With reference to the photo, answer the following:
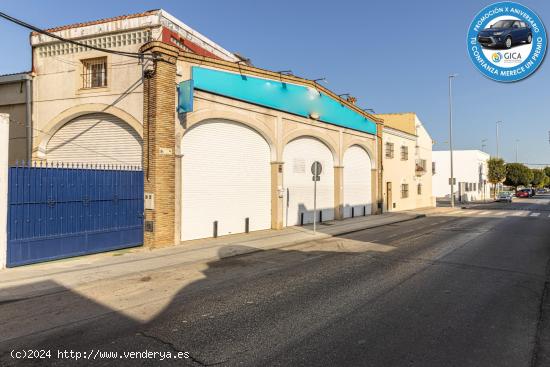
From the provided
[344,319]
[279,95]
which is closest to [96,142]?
A: [279,95]

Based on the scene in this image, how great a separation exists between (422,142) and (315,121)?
19.9 m

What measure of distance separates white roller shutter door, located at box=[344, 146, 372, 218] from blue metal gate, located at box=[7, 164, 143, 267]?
14943 millimetres

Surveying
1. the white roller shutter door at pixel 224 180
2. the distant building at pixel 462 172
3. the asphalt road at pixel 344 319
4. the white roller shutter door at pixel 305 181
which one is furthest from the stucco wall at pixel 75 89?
the distant building at pixel 462 172

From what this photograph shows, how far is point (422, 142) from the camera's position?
119 ft

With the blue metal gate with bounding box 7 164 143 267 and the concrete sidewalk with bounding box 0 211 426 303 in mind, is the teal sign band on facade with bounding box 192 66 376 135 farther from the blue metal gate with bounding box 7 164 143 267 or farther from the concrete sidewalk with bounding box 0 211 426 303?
the concrete sidewalk with bounding box 0 211 426 303

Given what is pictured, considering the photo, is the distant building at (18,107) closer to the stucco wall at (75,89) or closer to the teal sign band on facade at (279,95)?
the stucco wall at (75,89)

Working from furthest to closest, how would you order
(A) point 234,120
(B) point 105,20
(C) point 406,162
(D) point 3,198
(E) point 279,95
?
1. (C) point 406,162
2. (E) point 279,95
3. (A) point 234,120
4. (B) point 105,20
5. (D) point 3,198

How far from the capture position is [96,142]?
44.1 ft

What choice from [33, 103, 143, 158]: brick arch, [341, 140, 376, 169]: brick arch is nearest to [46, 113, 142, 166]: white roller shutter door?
[33, 103, 143, 158]: brick arch

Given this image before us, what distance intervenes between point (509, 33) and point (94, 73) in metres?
13.4

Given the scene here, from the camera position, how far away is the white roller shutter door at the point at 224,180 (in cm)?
1361

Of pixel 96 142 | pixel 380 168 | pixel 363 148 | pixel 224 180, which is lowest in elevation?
pixel 224 180

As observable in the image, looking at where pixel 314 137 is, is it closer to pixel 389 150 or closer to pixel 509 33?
pixel 509 33

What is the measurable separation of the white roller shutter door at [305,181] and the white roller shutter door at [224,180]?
5.40 feet
